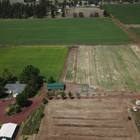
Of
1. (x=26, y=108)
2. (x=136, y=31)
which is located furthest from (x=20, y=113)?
(x=136, y=31)

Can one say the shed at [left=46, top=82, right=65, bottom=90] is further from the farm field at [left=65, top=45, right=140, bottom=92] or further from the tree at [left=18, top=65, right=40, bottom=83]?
the farm field at [left=65, top=45, right=140, bottom=92]

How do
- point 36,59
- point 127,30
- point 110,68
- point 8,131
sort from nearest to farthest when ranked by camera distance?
point 8,131
point 110,68
point 36,59
point 127,30

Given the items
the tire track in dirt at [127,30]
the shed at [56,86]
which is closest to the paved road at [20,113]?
the shed at [56,86]

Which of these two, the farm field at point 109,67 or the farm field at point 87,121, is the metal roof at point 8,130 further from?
the farm field at point 109,67

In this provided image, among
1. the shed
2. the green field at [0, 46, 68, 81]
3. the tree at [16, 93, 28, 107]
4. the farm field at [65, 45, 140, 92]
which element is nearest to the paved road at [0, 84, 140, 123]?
the tree at [16, 93, 28, 107]

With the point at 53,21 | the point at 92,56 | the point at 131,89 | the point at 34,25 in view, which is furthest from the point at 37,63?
the point at 53,21

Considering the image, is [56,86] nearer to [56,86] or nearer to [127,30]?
[56,86]
